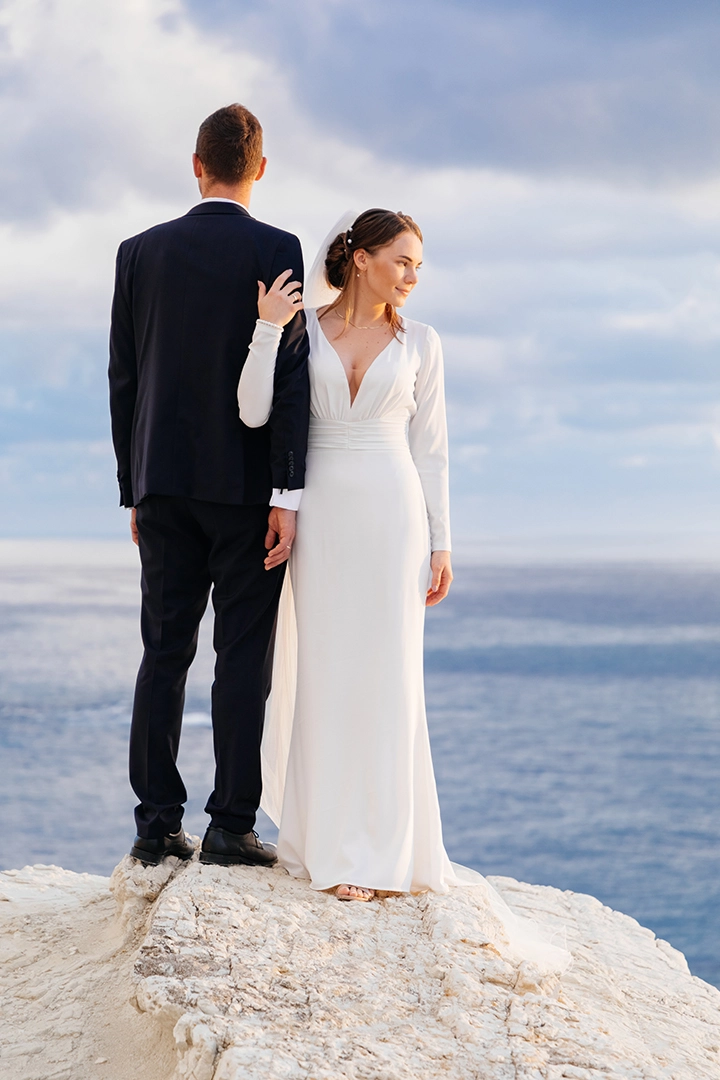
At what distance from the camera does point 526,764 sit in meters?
45.2

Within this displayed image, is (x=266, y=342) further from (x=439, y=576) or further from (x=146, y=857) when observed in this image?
(x=146, y=857)

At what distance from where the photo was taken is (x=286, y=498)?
324 cm

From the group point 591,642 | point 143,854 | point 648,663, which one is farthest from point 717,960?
point 591,642

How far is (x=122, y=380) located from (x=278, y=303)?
712mm

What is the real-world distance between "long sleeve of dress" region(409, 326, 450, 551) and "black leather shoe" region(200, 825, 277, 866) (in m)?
1.17

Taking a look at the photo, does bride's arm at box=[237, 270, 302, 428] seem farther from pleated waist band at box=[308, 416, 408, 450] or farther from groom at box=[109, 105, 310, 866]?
pleated waist band at box=[308, 416, 408, 450]

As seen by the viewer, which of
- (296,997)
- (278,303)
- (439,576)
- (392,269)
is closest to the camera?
(296,997)

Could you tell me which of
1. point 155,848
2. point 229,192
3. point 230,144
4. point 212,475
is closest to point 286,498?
point 212,475

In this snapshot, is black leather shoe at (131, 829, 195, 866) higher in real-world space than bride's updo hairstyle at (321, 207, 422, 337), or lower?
lower

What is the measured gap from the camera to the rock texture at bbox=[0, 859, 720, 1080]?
245 centimetres

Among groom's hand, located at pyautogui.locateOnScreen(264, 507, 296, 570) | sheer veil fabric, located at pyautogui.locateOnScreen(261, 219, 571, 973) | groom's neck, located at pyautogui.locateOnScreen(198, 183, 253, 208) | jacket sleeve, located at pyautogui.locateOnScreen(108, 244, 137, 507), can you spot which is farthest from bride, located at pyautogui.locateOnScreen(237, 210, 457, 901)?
jacket sleeve, located at pyautogui.locateOnScreen(108, 244, 137, 507)

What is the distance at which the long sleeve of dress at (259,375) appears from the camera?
A: 312cm

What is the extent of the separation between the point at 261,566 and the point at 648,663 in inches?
2871

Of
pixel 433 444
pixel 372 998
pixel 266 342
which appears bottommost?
pixel 372 998
